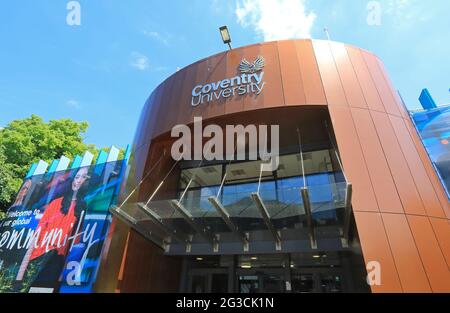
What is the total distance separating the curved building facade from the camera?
625 centimetres

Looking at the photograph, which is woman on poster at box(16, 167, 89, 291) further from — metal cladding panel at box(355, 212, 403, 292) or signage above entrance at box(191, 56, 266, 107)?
metal cladding panel at box(355, 212, 403, 292)

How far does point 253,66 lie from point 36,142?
19.3m

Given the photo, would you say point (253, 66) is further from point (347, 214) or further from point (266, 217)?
point (347, 214)

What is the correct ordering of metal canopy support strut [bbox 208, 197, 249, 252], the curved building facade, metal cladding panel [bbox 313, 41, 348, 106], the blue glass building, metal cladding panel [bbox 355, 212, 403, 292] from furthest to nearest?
the blue glass building, metal cladding panel [bbox 313, 41, 348, 106], metal canopy support strut [bbox 208, 197, 249, 252], the curved building facade, metal cladding panel [bbox 355, 212, 403, 292]

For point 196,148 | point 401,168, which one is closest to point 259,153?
point 196,148

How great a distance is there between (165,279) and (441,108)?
12676 millimetres

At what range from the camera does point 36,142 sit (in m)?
20.3

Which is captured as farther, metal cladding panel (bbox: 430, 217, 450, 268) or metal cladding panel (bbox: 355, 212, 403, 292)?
metal cladding panel (bbox: 430, 217, 450, 268)

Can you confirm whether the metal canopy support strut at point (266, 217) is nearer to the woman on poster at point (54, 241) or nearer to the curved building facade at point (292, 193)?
the curved building facade at point (292, 193)

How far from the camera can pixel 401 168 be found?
6.96 m

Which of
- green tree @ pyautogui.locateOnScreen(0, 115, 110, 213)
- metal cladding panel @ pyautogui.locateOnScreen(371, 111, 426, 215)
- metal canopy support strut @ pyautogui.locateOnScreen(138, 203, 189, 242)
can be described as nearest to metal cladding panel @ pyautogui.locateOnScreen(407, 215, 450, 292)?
metal cladding panel @ pyautogui.locateOnScreen(371, 111, 426, 215)

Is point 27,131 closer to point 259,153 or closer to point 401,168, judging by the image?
point 259,153

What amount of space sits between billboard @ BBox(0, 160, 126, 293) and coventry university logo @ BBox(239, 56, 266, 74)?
8.00 m

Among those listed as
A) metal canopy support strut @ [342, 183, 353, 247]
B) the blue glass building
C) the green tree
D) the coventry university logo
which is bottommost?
metal canopy support strut @ [342, 183, 353, 247]
